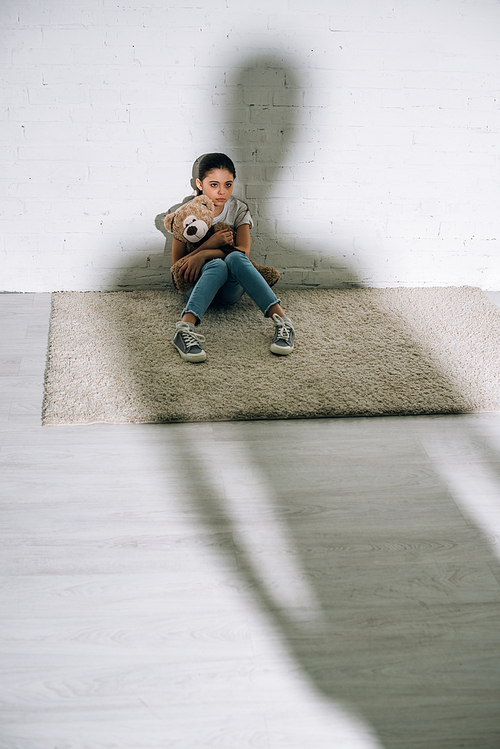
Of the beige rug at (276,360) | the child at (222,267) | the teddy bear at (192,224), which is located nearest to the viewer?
the beige rug at (276,360)

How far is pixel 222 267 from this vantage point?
233 centimetres

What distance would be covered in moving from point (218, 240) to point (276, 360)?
574 millimetres

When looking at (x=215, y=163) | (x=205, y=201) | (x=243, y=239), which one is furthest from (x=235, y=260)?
(x=215, y=163)

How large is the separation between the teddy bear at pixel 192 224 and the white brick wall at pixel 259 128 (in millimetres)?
194

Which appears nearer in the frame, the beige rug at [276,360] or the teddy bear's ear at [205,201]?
the beige rug at [276,360]

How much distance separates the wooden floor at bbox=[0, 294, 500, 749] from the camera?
105cm

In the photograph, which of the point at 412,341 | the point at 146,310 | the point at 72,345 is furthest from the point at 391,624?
the point at 146,310

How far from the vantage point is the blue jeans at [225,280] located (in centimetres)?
228

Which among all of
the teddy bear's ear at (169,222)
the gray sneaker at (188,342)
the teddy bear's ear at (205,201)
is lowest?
the gray sneaker at (188,342)

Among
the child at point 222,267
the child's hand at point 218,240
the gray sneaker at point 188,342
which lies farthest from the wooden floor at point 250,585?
the child's hand at point 218,240

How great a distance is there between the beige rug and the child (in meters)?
0.08

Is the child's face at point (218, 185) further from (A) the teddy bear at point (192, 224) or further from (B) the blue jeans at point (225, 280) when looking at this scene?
(B) the blue jeans at point (225, 280)

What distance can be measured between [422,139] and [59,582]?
7.38 ft

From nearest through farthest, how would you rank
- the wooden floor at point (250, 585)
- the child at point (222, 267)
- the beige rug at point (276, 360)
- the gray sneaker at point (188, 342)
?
the wooden floor at point (250, 585)
the beige rug at point (276, 360)
the gray sneaker at point (188, 342)
the child at point (222, 267)
